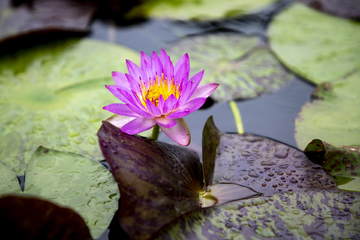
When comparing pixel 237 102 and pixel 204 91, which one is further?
pixel 237 102

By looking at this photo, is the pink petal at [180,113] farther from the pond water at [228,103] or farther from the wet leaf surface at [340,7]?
the wet leaf surface at [340,7]

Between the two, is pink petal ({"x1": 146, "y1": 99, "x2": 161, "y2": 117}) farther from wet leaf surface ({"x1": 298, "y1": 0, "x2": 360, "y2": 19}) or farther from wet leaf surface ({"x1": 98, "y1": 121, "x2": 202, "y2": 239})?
wet leaf surface ({"x1": 298, "y1": 0, "x2": 360, "y2": 19})

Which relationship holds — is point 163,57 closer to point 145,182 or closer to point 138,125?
point 138,125

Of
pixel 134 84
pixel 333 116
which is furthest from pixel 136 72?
pixel 333 116

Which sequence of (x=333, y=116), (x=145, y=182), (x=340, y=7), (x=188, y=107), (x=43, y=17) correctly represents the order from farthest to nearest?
(x=340, y=7) → (x=43, y=17) → (x=333, y=116) → (x=188, y=107) → (x=145, y=182)

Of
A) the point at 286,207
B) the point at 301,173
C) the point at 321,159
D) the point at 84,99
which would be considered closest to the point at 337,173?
the point at 321,159

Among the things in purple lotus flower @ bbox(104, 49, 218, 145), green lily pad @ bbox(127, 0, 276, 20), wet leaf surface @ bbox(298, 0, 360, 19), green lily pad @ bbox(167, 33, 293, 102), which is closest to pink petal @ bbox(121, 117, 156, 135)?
purple lotus flower @ bbox(104, 49, 218, 145)
